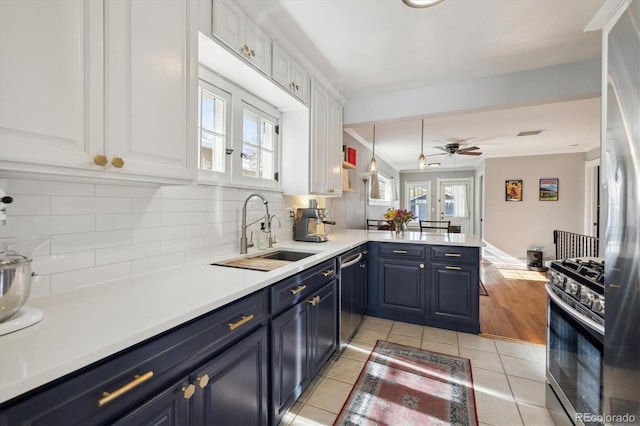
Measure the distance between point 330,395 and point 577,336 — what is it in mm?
1370

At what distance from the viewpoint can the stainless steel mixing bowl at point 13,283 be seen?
0.78 metres

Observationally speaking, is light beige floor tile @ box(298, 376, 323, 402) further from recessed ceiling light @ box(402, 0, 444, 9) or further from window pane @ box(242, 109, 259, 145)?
recessed ceiling light @ box(402, 0, 444, 9)

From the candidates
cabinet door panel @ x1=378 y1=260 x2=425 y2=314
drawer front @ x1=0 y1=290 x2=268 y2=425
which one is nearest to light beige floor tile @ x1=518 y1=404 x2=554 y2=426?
cabinet door panel @ x1=378 y1=260 x2=425 y2=314

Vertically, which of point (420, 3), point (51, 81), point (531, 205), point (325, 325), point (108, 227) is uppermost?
point (420, 3)

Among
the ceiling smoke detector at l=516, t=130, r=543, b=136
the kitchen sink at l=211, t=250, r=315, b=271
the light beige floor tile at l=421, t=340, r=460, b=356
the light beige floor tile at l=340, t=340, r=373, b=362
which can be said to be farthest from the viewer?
the ceiling smoke detector at l=516, t=130, r=543, b=136

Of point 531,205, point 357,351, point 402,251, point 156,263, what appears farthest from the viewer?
point 531,205

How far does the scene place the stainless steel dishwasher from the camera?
2395 millimetres

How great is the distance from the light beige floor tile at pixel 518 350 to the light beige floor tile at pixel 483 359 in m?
0.14

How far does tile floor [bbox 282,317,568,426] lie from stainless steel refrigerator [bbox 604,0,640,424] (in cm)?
88

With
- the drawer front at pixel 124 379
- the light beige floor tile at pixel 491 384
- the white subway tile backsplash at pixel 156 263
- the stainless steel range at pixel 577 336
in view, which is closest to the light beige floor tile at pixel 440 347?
the light beige floor tile at pixel 491 384

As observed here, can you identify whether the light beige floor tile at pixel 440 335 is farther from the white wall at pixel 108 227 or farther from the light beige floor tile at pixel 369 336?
the white wall at pixel 108 227

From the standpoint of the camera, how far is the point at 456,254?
112 inches

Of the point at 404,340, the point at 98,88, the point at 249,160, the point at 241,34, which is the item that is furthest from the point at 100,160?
the point at 404,340

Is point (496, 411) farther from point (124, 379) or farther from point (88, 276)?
point (88, 276)
